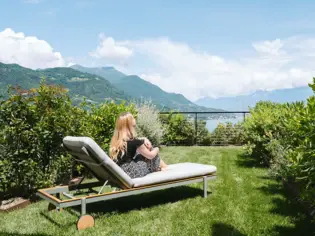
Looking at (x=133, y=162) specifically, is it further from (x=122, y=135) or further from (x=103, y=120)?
(x=103, y=120)

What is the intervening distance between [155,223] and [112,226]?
545 millimetres

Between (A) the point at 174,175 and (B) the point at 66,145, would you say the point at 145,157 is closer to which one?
(A) the point at 174,175

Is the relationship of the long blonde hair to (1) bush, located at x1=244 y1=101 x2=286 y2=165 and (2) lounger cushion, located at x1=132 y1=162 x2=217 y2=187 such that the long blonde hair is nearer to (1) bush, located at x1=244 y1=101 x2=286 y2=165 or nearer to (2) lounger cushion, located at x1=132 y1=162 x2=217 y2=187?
(2) lounger cushion, located at x1=132 y1=162 x2=217 y2=187

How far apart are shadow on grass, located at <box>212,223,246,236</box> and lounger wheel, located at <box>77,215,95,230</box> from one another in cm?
149

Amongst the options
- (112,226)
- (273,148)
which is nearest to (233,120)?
(273,148)

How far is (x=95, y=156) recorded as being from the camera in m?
4.64

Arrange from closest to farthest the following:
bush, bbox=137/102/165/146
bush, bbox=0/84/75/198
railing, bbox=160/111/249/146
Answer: bush, bbox=0/84/75/198, bush, bbox=137/102/165/146, railing, bbox=160/111/249/146

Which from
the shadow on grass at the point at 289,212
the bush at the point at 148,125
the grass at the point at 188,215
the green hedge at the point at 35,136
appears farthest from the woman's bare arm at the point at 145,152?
the bush at the point at 148,125

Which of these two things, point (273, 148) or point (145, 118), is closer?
point (273, 148)

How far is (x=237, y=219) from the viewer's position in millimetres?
4766

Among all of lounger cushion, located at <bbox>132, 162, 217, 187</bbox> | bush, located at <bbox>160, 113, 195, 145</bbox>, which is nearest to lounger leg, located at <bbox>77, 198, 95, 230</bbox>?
lounger cushion, located at <bbox>132, 162, 217, 187</bbox>

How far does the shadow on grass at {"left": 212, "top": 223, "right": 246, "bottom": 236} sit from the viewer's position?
4.23m

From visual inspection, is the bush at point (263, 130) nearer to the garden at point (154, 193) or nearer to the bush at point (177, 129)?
the garden at point (154, 193)

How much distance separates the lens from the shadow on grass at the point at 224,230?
4234 mm
